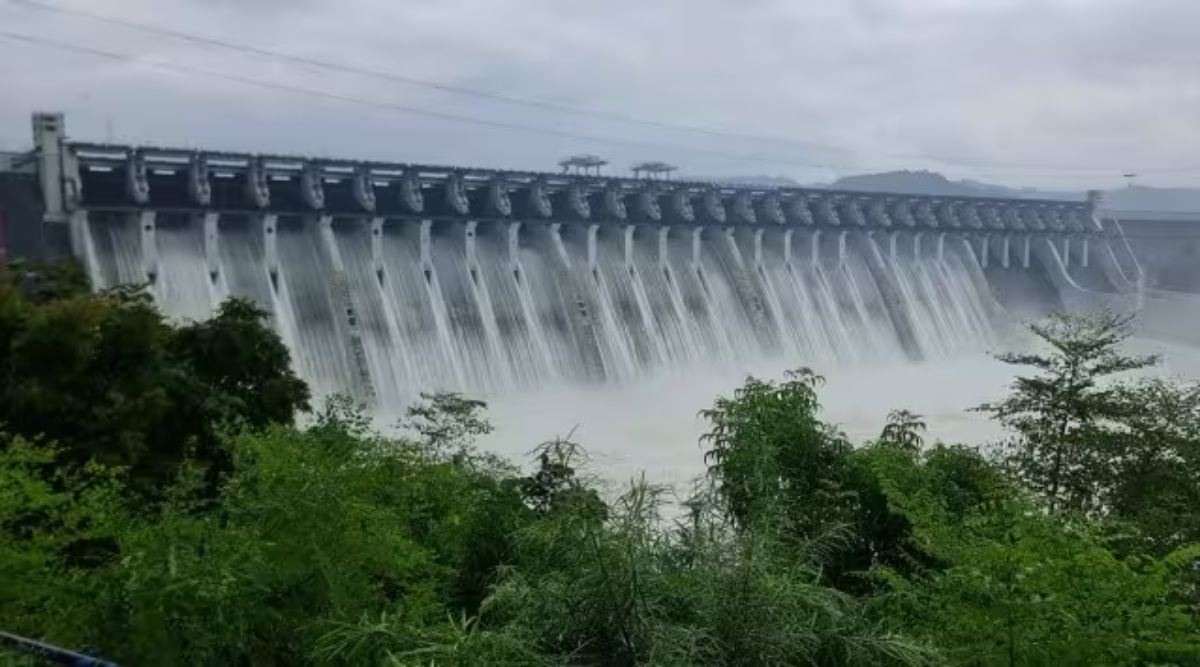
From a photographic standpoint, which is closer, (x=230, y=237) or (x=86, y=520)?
(x=86, y=520)

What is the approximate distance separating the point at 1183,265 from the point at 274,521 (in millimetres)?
42037

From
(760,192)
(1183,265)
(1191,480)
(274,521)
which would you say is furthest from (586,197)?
(1183,265)

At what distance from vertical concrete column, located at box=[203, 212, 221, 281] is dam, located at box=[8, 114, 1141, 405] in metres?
0.04

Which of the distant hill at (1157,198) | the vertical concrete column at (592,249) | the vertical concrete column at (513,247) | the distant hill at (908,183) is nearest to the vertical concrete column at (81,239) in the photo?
the vertical concrete column at (513,247)

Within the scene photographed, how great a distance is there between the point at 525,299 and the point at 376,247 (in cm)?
365

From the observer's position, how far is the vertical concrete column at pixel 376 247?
1997 cm

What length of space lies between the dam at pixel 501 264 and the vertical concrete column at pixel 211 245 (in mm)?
40

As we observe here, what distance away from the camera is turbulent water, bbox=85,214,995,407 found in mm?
17891

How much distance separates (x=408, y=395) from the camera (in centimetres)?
1838

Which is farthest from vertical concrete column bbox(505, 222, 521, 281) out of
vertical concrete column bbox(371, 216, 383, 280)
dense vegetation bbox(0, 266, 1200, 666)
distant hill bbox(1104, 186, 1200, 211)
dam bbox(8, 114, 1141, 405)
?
Result: distant hill bbox(1104, 186, 1200, 211)

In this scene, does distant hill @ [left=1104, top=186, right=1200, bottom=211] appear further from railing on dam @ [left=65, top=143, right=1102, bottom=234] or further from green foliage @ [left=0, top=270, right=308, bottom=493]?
green foliage @ [left=0, top=270, right=308, bottom=493]

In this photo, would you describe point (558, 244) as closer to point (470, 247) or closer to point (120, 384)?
point (470, 247)

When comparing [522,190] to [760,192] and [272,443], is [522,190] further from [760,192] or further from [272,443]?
[272,443]

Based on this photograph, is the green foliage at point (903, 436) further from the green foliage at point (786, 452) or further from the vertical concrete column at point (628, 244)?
the vertical concrete column at point (628, 244)
